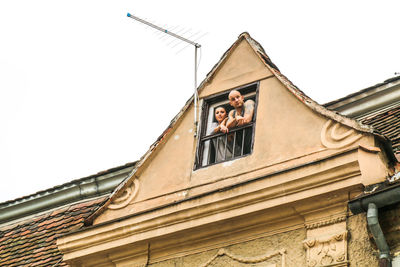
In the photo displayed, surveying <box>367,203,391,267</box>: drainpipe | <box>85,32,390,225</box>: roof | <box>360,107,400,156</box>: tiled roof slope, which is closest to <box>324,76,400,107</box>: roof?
<box>360,107,400,156</box>: tiled roof slope

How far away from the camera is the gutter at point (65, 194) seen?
13.3 meters

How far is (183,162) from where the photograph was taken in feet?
34.0

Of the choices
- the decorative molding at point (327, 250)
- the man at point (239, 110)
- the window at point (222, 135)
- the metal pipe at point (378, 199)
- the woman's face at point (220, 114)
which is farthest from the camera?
the woman's face at point (220, 114)

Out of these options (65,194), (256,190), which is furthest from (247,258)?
(65,194)

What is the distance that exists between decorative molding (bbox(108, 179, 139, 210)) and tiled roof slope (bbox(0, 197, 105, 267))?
53.0 inches

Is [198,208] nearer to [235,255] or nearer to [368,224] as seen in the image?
[235,255]

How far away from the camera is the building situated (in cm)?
852

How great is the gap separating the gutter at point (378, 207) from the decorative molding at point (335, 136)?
A: 102 cm

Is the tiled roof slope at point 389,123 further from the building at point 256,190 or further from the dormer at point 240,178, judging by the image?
the dormer at point 240,178

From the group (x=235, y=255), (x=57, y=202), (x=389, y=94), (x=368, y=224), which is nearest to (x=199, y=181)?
(x=235, y=255)

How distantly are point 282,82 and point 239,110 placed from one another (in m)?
0.66

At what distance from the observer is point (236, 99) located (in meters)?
10.5

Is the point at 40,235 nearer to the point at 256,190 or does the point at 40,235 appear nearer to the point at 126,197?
the point at 126,197

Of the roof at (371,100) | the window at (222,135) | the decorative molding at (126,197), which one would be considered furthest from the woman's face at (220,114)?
the roof at (371,100)
